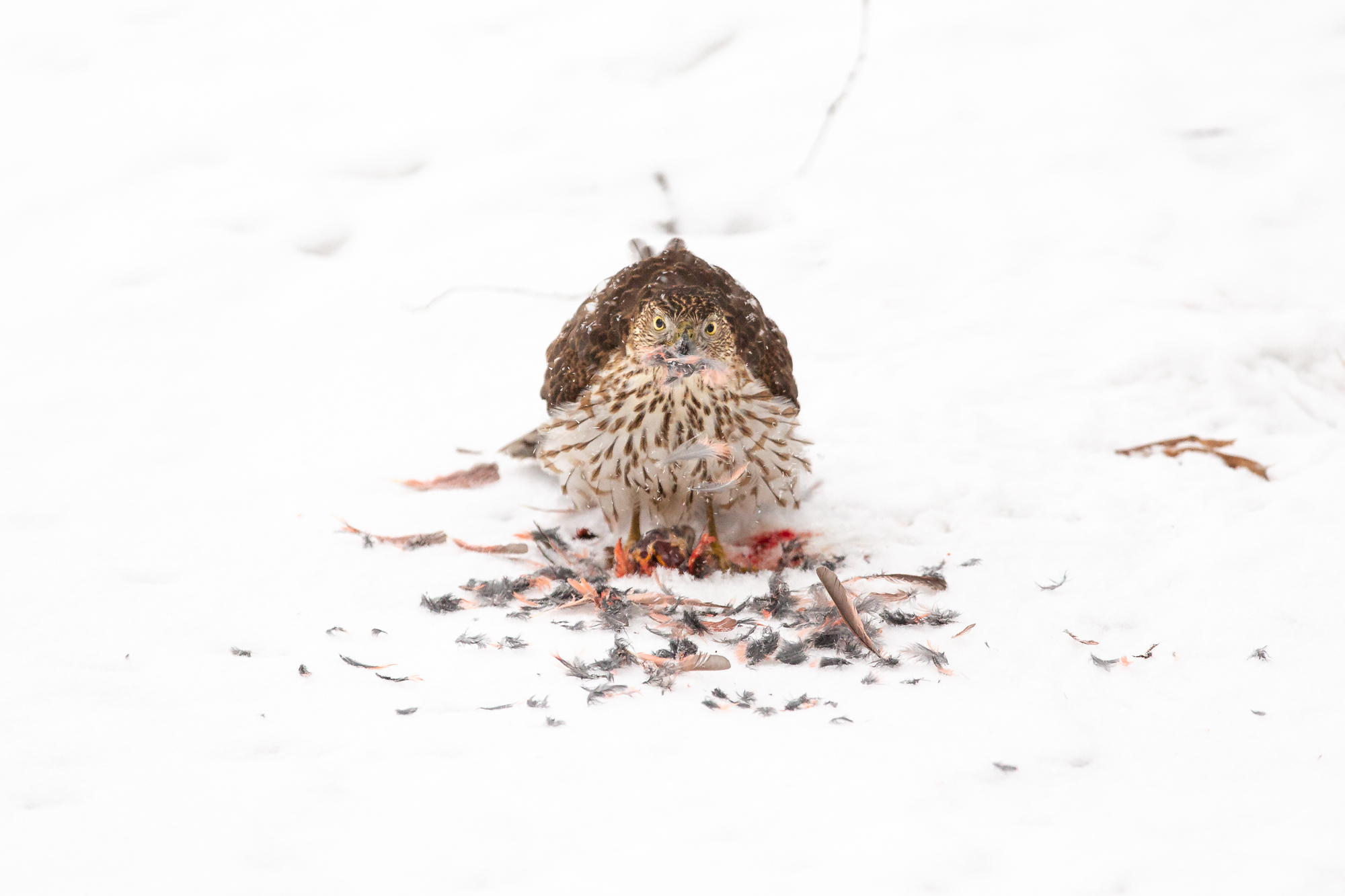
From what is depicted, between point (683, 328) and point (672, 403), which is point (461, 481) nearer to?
point (672, 403)

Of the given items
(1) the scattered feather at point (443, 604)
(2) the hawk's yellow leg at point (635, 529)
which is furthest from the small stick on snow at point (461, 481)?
(1) the scattered feather at point (443, 604)

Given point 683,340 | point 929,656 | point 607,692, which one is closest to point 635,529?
point 683,340

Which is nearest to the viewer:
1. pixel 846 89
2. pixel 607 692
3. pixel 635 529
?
Answer: pixel 607 692

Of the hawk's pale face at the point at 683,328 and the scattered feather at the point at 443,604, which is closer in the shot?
the scattered feather at the point at 443,604

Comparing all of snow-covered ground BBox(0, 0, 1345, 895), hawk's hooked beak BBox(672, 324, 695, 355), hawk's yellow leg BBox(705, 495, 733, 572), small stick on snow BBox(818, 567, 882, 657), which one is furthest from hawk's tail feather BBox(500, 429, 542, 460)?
small stick on snow BBox(818, 567, 882, 657)

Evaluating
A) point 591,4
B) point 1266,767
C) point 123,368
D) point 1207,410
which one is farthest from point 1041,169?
point 123,368

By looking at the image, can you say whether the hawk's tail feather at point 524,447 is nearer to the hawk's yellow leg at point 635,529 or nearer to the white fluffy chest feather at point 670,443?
the white fluffy chest feather at point 670,443
